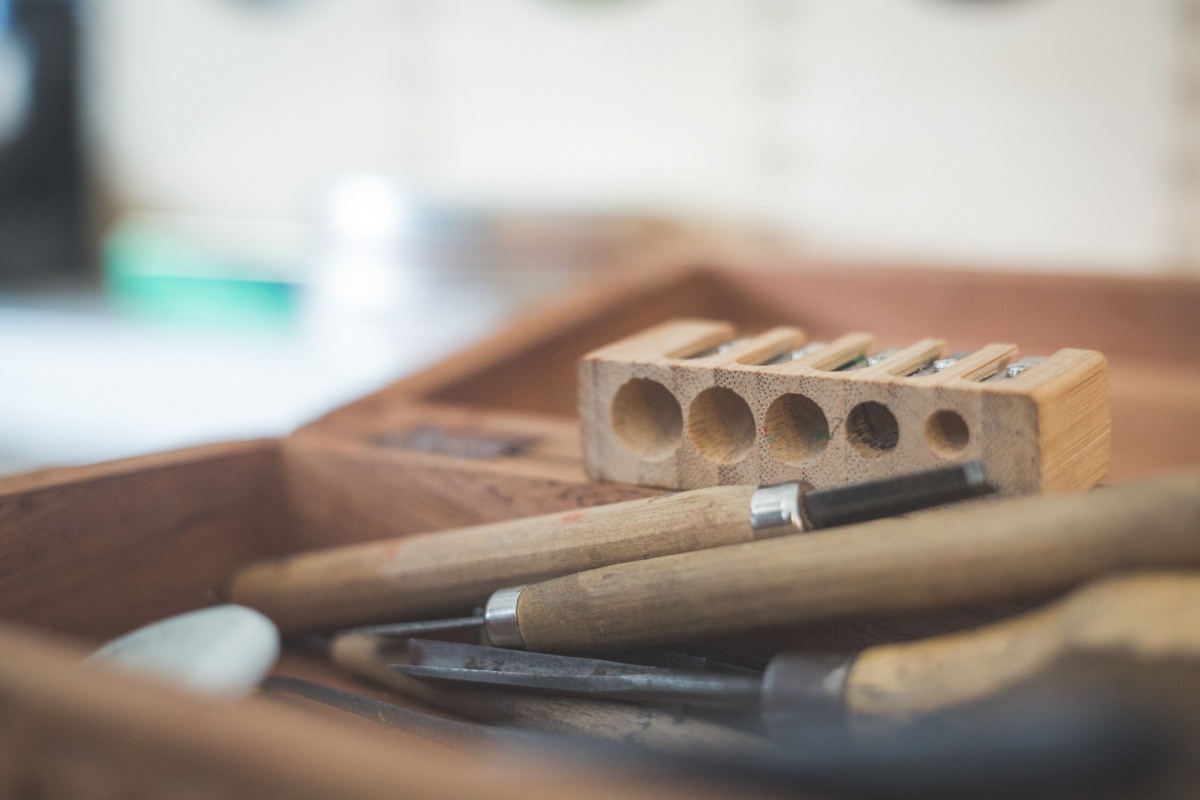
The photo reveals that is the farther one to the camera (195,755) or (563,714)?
(563,714)

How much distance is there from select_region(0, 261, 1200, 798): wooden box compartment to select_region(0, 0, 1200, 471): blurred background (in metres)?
1.24

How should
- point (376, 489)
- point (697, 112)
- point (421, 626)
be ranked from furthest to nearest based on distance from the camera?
1. point (697, 112)
2. point (376, 489)
3. point (421, 626)

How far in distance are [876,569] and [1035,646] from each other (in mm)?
79

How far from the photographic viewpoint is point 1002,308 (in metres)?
1.27

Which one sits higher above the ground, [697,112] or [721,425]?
[697,112]

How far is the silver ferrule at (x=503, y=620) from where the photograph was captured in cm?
60

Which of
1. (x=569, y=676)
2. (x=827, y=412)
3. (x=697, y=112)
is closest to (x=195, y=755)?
(x=569, y=676)

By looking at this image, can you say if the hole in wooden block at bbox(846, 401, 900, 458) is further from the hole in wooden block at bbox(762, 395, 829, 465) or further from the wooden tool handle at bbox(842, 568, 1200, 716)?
the wooden tool handle at bbox(842, 568, 1200, 716)

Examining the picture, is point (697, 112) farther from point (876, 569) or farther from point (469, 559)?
point (876, 569)

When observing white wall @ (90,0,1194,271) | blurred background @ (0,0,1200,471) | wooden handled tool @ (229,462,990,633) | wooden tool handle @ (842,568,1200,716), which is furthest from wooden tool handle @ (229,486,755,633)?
white wall @ (90,0,1194,271)

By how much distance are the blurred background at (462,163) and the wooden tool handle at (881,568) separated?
6.26 ft

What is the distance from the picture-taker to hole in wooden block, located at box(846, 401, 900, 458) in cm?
58

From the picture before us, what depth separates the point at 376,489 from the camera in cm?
81

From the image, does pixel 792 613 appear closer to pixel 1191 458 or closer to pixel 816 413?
pixel 816 413
